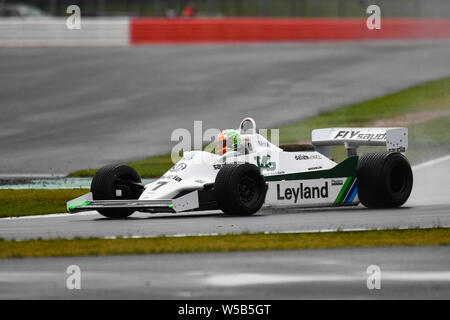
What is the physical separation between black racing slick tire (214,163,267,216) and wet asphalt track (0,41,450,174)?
27.3 feet

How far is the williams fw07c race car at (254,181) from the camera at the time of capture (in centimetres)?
1341

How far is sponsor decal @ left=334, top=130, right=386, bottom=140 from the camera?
15438 mm

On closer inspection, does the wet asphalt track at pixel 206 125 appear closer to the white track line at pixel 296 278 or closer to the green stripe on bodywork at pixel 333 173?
the white track line at pixel 296 278

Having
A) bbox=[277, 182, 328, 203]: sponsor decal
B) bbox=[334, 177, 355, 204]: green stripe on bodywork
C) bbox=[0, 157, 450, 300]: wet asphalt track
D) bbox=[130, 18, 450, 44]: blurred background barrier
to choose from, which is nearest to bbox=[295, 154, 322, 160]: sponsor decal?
bbox=[277, 182, 328, 203]: sponsor decal

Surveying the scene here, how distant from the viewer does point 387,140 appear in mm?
15195

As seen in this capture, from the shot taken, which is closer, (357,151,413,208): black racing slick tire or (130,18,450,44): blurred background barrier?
(357,151,413,208): black racing slick tire

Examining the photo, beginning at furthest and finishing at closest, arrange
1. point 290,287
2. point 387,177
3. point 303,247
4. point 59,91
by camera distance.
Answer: point 59,91
point 387,177
point 303,247
point 290,287

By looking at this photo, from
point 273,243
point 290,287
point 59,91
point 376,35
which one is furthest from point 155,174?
point 376,35

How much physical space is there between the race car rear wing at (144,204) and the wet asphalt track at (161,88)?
7618mm

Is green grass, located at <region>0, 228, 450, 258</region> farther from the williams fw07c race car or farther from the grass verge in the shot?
the grass verge

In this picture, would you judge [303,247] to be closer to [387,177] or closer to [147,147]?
[387,177]

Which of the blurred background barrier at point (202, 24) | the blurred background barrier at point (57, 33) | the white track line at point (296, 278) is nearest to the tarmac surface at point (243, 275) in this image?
the white track line at point (296, 278)

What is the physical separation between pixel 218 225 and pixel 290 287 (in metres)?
3.93

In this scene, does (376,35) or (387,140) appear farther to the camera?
(376,35)
